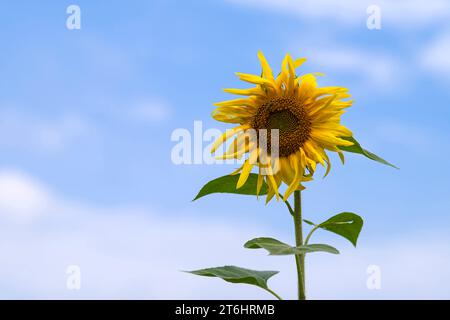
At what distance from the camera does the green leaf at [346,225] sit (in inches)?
92.8

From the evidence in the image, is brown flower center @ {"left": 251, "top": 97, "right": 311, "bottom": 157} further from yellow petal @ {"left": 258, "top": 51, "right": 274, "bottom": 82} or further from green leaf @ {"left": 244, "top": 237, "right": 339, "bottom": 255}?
green leaf @ {"left": 244, "top": 237, "right": 339, "bottom": 255}

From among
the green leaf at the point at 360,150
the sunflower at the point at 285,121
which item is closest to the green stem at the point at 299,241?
the sunflower at the point at 285,121

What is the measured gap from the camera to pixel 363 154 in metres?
2.38

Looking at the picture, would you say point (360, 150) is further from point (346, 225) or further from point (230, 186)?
point (230, 186)

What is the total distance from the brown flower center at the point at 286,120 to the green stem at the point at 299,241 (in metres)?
0.22

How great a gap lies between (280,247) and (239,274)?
28 centimetres

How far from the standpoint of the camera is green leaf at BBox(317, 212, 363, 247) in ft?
7.73

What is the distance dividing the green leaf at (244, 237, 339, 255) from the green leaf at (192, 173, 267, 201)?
0.29m

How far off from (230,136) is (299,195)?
1.21 feet

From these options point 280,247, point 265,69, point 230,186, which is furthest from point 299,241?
point 265,69

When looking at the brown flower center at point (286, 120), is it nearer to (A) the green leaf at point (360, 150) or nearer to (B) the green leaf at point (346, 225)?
(A) the green leaf at point (360, 150)

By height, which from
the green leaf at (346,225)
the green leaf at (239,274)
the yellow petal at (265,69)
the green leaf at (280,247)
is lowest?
the green leaf at (239,274)
